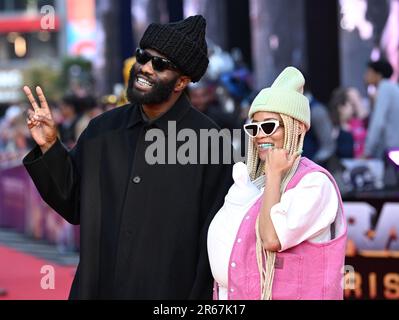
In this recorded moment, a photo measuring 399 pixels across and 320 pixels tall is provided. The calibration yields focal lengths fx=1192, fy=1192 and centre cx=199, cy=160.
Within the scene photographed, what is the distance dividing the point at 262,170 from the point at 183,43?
74 cm

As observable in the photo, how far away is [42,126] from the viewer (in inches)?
193

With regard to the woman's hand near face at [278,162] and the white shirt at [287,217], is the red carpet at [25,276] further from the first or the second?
the woman's hand near face at [278,162]

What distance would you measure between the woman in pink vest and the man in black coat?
1.26ft

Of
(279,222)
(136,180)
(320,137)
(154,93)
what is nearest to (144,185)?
(136,180)

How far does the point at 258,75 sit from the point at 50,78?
48.7 m

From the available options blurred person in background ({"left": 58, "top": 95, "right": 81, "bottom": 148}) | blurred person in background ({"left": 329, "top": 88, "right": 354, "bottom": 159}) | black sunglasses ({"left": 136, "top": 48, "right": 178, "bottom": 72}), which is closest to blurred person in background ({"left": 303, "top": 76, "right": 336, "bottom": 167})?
blurred person in background ({"left": 329, "top": 88, "right": 354, "bottom": 159})

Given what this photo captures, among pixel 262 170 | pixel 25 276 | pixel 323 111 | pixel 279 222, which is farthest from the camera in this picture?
pixel 25 276

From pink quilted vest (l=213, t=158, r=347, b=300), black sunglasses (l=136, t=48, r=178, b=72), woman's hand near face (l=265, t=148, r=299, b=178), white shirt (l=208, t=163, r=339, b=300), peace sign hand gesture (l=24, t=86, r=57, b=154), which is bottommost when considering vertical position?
pink quilted vest (l=213, t=158, r=347, b=300)

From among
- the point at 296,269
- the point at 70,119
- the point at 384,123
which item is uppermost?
the point at 296,269

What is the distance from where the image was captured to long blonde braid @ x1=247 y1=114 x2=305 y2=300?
14.0 ft

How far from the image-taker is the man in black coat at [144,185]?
191 inches

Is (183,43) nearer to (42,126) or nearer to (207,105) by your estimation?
(42,126)

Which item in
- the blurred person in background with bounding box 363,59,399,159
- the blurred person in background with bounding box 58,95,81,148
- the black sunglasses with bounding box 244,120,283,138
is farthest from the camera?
the blurred person in background with bounding box 58,95,81,148

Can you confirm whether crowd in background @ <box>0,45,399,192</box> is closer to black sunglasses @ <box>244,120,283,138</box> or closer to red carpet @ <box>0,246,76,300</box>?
red carpet @ <box>0,246,76,300</box>
